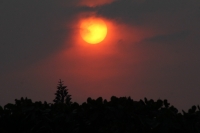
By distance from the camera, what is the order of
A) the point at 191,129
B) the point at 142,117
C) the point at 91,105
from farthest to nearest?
the point at 91,105, the point at 142,117, the point at 191,129

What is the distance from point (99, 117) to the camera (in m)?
11.5

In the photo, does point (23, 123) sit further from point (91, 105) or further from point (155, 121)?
point (155, 121)

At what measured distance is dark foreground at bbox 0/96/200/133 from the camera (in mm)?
10211

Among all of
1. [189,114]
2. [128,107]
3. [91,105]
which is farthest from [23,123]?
[189,114]

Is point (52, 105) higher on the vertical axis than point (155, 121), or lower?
higher

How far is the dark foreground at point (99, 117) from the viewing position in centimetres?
1021

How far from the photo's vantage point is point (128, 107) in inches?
439

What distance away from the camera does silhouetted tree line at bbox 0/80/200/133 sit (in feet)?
33.5

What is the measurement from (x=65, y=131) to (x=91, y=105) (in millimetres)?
1151

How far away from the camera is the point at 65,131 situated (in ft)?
36.4

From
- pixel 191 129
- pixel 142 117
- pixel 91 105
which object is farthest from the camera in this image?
pixel 91 105

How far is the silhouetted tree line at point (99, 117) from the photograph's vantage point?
1021 centimetres

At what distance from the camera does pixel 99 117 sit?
11531 mm

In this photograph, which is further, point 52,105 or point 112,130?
point 52,105
